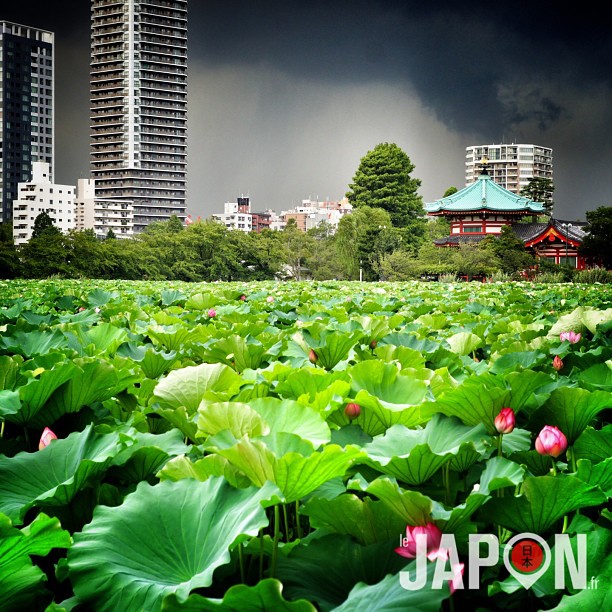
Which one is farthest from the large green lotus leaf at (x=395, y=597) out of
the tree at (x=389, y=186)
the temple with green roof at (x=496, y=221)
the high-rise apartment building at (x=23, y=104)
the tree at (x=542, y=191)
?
the high-rise apartment building at (x=23, y=104)

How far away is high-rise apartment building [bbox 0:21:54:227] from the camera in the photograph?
230 feet

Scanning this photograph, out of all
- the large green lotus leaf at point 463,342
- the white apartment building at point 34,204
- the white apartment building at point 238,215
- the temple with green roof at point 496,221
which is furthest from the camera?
the white apartment building at point 238,215

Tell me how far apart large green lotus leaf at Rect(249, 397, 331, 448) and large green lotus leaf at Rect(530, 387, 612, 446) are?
0.96 feet

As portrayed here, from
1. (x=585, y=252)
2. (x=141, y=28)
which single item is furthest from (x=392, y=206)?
(x=141, y=28)

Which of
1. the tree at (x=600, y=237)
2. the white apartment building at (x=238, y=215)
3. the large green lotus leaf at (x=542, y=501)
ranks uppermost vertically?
the white apartment building at (x=238, y=215)

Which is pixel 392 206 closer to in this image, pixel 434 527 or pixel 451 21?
A: pixel 451 21

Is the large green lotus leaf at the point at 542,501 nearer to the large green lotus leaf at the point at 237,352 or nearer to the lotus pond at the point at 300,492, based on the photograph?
the lotus pond at the point at 300,492

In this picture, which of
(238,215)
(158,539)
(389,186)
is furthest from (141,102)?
(158,539)

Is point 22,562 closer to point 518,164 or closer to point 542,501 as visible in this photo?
point 542,501

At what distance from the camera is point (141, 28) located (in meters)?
65.0

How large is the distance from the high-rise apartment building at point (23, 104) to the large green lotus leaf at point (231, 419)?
76689 millimetres

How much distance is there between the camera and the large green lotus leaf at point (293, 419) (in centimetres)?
74

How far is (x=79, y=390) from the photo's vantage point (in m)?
0.93

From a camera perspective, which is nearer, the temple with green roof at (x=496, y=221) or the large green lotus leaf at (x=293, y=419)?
the large green lotus leaf at (x=293, y=419)
